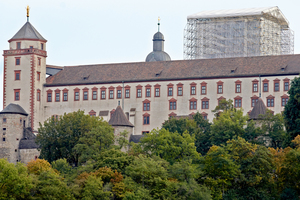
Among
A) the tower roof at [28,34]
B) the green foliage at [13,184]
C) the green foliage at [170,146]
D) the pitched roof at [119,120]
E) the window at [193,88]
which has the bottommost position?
the green foliage at [13,184]

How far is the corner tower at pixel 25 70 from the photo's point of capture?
123 meters

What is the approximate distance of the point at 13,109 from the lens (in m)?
118

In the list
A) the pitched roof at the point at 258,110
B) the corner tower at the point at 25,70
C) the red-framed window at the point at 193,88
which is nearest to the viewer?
the pitched roof at the point at 258,110

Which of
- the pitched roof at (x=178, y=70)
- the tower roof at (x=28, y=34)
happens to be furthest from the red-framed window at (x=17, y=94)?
the tower roof at (x=28, y=34)

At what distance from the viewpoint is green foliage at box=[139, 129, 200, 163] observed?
9350cm

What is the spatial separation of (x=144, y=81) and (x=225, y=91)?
472 inches

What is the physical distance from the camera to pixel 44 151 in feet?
338

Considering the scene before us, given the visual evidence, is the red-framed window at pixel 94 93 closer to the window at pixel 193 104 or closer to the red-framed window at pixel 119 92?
the red-framed window at pixel 119 92

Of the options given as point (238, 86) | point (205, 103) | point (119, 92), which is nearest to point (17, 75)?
point (119, 92)

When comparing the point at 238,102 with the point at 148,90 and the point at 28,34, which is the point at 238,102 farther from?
the point at 28,34

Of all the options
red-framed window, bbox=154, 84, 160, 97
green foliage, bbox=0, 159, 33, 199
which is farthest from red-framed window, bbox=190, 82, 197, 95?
green foliage, bbox=0, 159, 33, 199

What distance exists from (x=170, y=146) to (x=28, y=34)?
39762mm

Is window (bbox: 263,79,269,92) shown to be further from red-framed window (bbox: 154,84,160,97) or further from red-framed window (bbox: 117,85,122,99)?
red-framed window (bbox: 117,85,122,99)

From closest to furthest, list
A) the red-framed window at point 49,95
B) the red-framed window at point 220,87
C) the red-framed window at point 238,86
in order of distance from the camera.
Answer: the red-framed window at point 238,86
the red-framed window at point 220,87
the red-framed window at point 49,95
